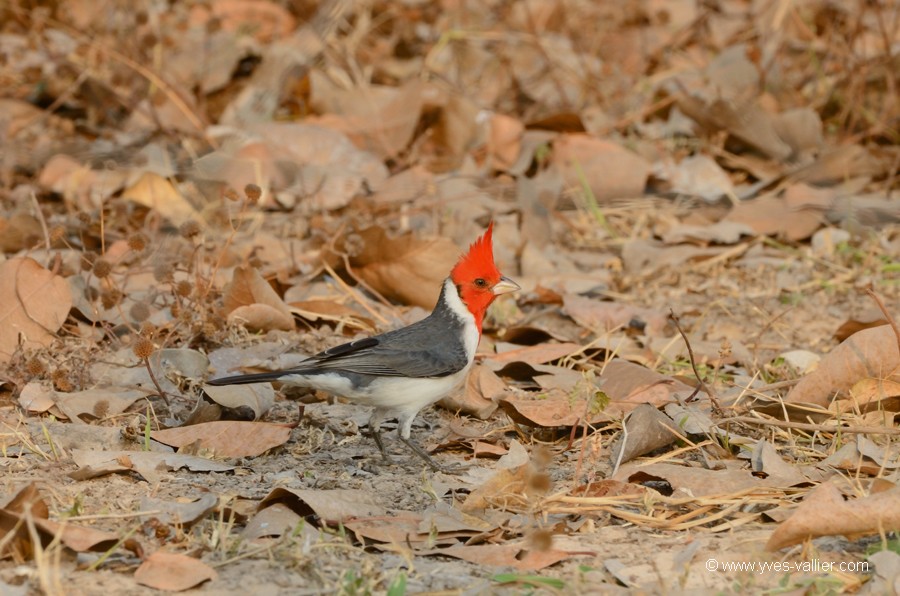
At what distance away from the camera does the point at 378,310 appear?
17.4 feet

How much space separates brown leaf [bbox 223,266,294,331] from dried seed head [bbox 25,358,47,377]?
83 centimetres

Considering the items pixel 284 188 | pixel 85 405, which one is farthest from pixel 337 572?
pixel 284 188

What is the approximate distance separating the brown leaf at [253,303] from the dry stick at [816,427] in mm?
1938

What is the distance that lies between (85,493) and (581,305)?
2677 mm

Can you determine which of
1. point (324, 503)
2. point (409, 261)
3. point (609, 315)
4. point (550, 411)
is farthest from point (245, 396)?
point (609, 315)

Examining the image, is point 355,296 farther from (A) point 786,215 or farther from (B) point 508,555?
(A) point 786,215

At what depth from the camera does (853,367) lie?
13.3 feet

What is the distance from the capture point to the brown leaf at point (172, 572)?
9.31ft

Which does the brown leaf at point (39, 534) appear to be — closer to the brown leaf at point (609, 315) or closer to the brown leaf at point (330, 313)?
the brown leaf at point (330, 313)

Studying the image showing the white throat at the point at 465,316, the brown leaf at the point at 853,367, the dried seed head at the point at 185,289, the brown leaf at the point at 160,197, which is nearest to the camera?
the brown leaf at the point at 853,367

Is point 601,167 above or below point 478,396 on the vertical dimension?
above

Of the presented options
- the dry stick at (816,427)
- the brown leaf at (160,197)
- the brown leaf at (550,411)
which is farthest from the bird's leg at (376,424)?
the brown leaf at (160,197)

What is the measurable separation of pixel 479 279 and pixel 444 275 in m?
0.69

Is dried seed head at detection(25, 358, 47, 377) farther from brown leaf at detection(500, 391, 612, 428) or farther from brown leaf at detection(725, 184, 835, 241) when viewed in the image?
brown leaf at detection(725, 184, 835, 241)
